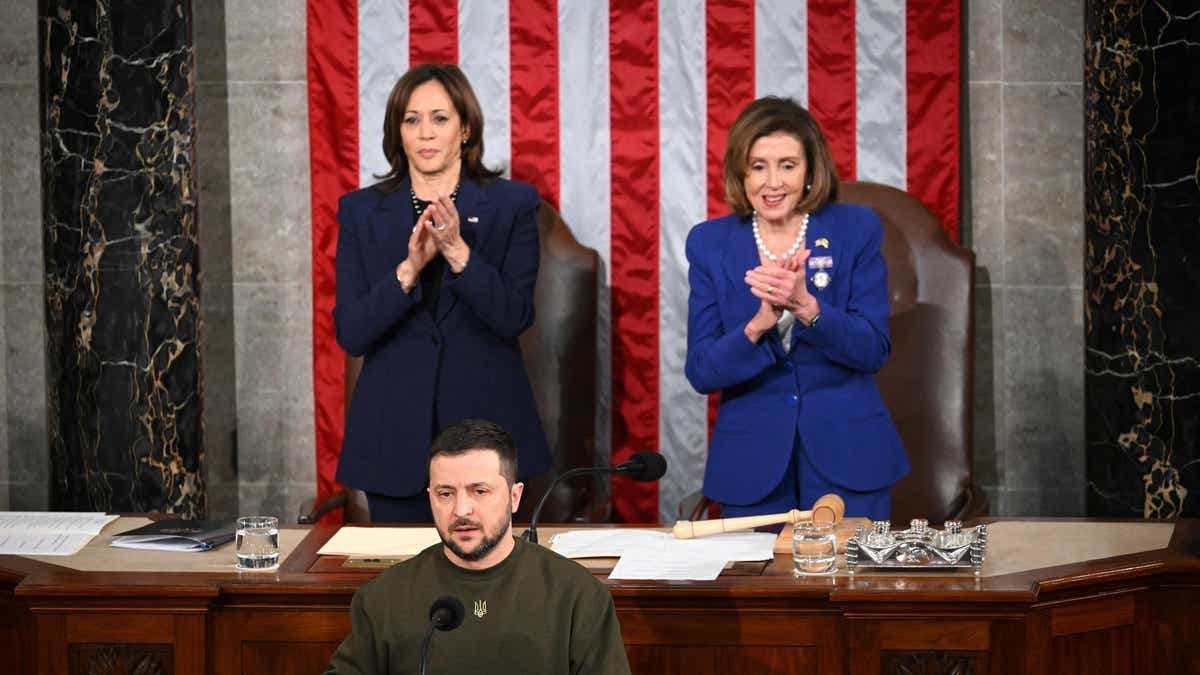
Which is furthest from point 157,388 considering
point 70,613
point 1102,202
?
point 1102,202

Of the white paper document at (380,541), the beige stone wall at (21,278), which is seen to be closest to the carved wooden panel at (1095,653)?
the white paper document at (380,541)

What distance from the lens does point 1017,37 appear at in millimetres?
5570

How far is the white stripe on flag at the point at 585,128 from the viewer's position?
5555 millimetres

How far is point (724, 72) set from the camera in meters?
5.56

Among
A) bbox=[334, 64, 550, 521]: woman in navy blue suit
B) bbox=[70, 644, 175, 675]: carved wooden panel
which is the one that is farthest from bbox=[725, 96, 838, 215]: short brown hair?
bbox=[70, 644, 175, 675]: carved wooden panel

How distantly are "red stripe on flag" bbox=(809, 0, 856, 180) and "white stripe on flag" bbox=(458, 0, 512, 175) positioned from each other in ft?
3.63

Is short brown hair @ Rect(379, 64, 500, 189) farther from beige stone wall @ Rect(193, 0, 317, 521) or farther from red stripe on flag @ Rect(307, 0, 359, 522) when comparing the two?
beige stone wall @ Rect(193, 0, 317, 521)

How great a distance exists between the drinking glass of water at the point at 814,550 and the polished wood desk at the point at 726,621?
0.13 ft

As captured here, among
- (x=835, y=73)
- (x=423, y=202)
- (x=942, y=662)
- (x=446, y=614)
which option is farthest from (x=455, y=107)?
(x=446, y=614)

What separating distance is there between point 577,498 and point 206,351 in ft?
5.03

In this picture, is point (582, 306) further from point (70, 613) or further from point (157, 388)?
point (70, 613)

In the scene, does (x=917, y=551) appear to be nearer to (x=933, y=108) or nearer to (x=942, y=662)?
(x=942, y=662)

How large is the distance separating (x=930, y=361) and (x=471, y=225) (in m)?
1.76

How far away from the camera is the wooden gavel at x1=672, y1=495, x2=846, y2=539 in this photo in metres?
3.57
